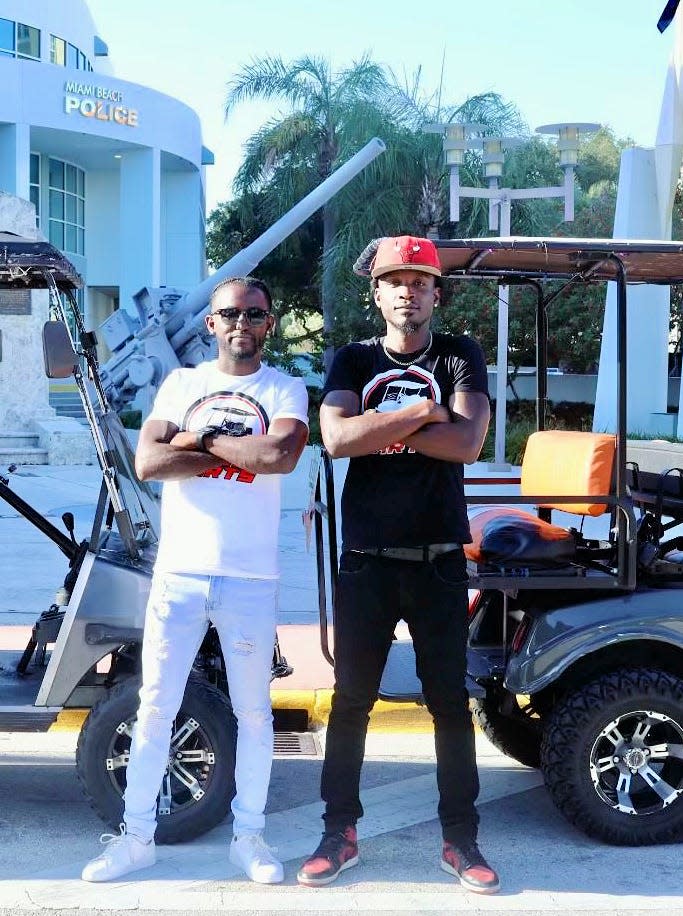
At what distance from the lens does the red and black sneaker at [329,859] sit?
147 inches

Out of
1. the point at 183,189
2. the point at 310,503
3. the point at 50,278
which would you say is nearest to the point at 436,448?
the point at 310,503

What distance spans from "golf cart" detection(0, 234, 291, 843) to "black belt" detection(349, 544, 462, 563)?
0.79 meters

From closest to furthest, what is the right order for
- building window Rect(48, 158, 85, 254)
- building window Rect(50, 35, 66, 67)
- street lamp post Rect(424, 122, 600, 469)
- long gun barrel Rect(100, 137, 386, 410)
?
street lamp post Rect(424, 122, 600, 469), long gun barrel Rect(100, 137, 386, 410), building window Rect(48, 158, 85, 254), building window Rect(50, 35, 66, 67)

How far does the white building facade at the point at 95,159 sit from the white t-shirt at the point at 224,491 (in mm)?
31404

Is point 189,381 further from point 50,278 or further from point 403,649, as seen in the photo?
point 403,649

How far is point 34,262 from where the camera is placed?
4105 millimetres

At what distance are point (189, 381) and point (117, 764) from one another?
1.29 metres

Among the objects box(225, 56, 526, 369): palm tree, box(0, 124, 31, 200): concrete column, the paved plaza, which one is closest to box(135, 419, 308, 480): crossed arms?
the paved plaza

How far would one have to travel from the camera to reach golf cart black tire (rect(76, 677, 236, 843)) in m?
3.95

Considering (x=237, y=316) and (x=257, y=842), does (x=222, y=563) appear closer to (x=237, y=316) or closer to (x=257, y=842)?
(x=237, y=316)

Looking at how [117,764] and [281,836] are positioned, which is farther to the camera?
[281,836]

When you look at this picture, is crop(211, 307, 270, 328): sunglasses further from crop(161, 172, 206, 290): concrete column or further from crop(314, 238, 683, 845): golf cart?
crop(161, 172, 206, 290): concrete column

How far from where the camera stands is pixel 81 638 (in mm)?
4035

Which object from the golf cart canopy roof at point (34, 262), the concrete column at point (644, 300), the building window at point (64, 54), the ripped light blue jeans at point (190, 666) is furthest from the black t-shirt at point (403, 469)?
the building window at point (64, 54)
